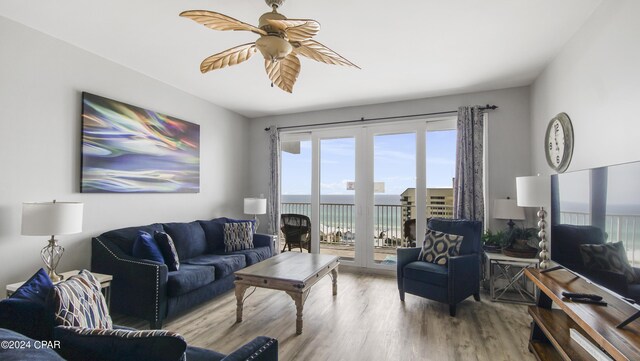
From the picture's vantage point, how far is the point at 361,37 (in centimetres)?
275

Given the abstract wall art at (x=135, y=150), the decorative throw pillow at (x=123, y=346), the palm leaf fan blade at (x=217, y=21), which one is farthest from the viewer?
the abstract wall art at (x=135, y=150)

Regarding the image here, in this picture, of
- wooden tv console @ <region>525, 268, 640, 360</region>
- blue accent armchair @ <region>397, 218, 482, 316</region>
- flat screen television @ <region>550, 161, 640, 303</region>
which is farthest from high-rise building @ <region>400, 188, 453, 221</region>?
flat screen television @ <region>550, 161, 640, 303</region>

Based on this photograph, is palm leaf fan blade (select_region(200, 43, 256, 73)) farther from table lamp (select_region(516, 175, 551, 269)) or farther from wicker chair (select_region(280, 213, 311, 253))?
wicker chair (select_region(280, 213, 311, 253))

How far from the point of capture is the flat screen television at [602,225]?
4.88 ft

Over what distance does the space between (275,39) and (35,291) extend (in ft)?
5.99

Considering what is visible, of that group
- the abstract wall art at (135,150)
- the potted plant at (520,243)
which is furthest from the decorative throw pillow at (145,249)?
the potted plant at (520,243)

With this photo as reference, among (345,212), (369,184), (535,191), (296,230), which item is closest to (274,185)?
(296,230)

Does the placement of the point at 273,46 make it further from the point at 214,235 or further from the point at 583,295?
the point at 214,235

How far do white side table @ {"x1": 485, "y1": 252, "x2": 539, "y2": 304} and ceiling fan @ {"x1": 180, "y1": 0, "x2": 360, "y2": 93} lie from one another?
9.63 feet

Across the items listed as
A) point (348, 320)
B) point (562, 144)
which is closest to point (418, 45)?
point (562, 144)

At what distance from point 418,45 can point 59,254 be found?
3796 millimetres

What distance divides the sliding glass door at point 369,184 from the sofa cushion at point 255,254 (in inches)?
44.0

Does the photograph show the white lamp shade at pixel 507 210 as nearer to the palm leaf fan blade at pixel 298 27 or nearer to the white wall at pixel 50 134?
the palm leaf fan blade at pixel 298 27

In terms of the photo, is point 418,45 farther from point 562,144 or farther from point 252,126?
point 252,126
